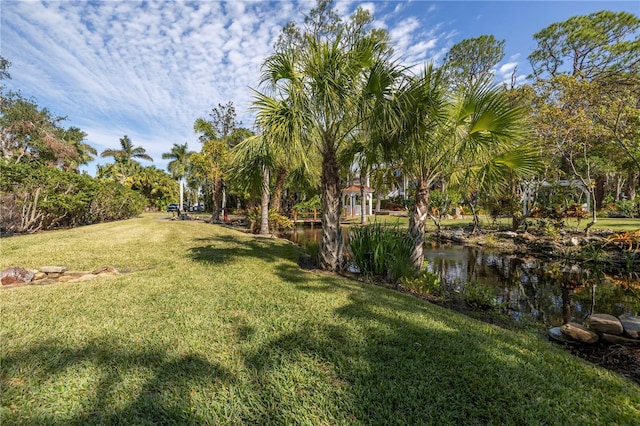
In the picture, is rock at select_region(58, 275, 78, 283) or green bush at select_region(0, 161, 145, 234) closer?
rock at select_region(58, 275, 78, 283)

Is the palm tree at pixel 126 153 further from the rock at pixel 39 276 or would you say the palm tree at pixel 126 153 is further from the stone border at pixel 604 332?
the stone border at pixel 604 332

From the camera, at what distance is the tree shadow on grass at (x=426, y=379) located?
2.06m

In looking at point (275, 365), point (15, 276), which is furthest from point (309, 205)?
point (275, 365)

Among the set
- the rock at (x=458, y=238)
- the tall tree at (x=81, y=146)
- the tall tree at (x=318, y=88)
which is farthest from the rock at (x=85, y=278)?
the tall tree at (x=81, y=146)

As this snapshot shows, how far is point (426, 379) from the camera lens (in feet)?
7.85

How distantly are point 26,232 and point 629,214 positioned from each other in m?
33.8

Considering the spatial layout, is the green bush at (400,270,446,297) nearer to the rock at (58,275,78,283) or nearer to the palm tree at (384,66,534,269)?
the palm tree at (384,66,534,269)

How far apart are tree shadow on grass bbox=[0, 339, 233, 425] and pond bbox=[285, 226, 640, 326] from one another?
504cm

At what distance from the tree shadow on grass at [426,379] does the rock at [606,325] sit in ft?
3.82

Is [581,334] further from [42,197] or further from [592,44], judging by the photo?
[592,44]

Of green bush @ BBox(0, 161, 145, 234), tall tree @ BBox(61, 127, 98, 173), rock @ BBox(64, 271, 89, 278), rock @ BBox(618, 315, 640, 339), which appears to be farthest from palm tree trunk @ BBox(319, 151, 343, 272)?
tall tree @ BBox(61, 127, 98, 173)

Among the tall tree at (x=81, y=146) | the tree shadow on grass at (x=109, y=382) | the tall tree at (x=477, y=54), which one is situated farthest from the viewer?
the tall tree at (x=81, y=146)

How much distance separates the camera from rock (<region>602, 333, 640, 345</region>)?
3.41 m

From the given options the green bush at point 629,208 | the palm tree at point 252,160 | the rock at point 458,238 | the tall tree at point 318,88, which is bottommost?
the rock at point 458,238
